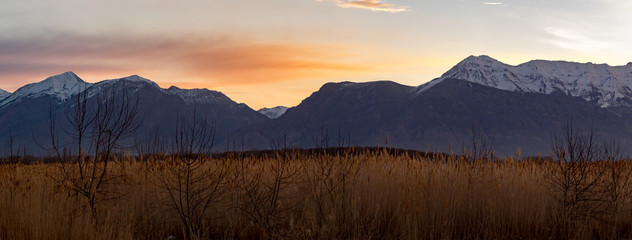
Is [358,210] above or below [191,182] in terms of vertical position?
below

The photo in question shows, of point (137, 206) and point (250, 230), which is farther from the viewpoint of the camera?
point (137, 206)

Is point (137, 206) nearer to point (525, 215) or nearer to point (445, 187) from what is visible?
point (445, 187)

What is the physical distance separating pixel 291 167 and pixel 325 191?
2519 millimetres

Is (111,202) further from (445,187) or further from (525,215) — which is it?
(525,215)

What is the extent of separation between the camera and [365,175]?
10.6 meters

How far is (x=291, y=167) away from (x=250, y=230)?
11.3 feet

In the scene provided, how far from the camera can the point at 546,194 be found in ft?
35.4

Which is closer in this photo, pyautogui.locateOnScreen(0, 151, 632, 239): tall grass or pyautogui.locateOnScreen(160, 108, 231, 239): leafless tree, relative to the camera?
pyautogui.locateOnScreen(160, 108, 231, 239): leafless tree

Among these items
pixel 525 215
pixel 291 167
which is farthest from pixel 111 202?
pixel 525 215

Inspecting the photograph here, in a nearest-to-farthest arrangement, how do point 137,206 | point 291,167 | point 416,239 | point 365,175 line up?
1. point 416,239
2. point 137,206
3. point 365,175
4. point 291,167

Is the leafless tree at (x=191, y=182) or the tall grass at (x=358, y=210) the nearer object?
the leafless tree at (x=191, y=182)

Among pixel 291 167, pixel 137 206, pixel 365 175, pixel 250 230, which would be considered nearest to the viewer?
pixel 250 230

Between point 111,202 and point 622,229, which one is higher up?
point 111,202

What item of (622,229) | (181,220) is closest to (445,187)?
(622,229)
